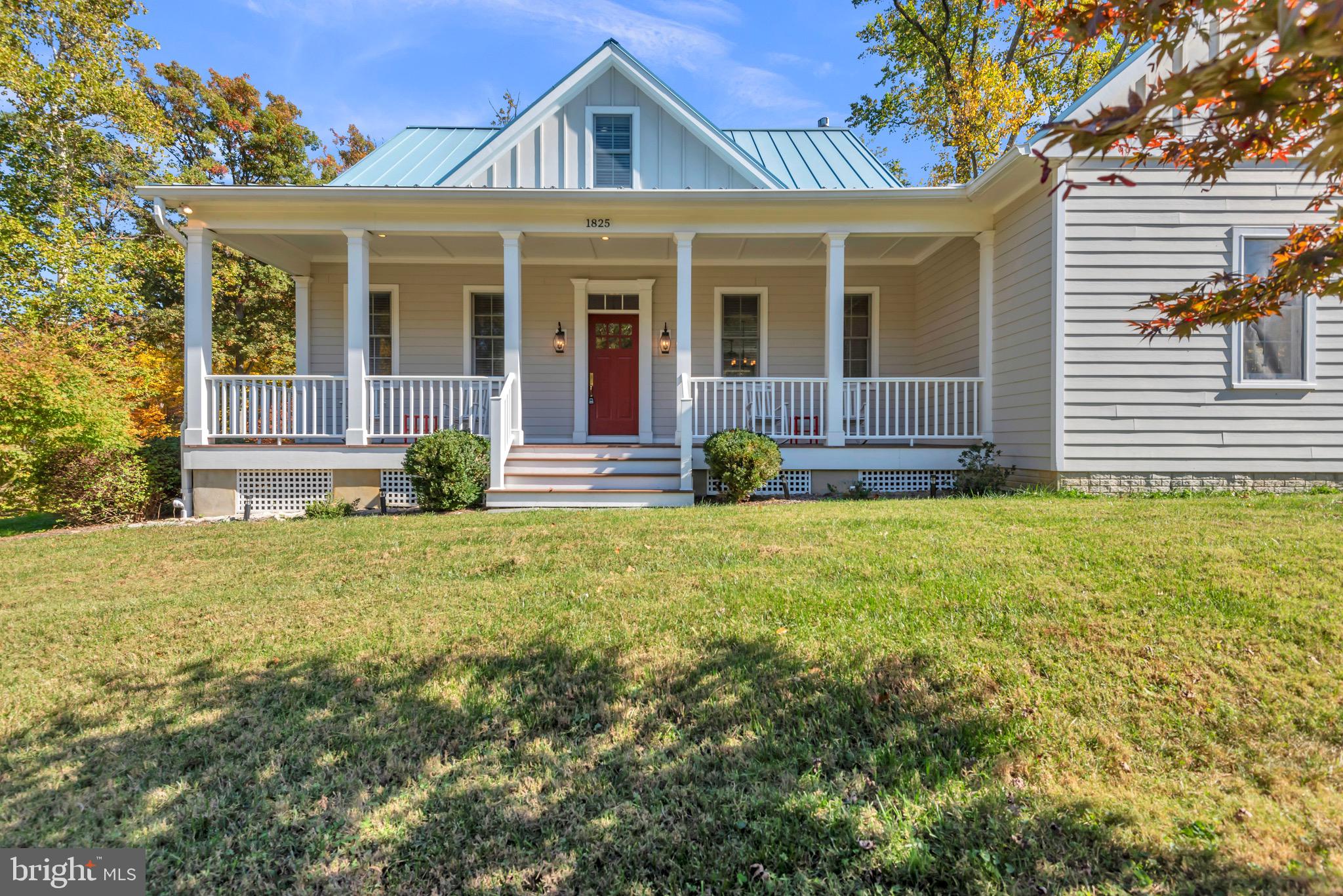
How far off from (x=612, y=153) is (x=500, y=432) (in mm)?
4826

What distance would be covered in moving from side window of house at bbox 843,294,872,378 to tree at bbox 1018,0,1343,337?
26.9ft

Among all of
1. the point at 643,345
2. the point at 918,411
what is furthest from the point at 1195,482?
the point at 643,345

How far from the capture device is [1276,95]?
126 centimetres

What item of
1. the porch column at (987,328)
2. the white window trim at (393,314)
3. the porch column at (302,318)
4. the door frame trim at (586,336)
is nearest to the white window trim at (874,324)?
the porch column at (987,328)

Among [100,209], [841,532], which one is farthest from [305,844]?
[100,209]

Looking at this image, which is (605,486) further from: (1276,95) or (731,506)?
(1276,95)

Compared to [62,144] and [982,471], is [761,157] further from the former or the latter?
[62,144]

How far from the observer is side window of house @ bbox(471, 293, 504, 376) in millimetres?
10672

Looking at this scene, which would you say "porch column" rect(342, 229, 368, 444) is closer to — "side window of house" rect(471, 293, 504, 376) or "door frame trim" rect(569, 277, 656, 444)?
"side window of house" rect(471, 293, 504, 376)

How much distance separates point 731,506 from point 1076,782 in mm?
5112

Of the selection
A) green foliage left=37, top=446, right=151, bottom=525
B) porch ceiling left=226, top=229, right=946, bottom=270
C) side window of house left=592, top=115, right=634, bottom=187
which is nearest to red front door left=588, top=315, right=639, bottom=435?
porch ceiling left=226, top=229, right=946, bottom=270

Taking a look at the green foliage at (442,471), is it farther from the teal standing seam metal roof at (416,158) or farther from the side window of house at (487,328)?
the teal standing seam metal roof at (416,158)

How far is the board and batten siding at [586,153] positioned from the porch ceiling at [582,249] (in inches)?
34.7

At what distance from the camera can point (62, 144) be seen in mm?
13883
